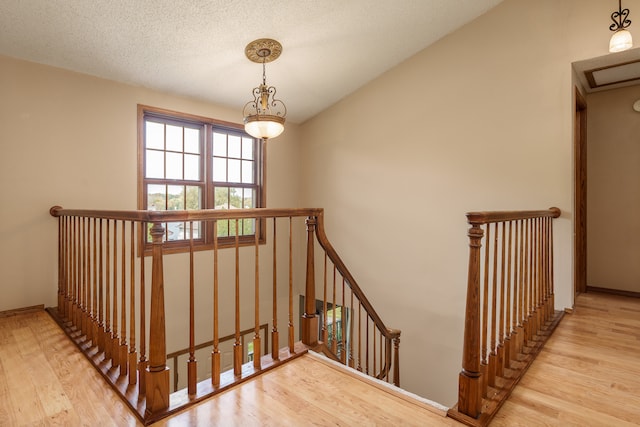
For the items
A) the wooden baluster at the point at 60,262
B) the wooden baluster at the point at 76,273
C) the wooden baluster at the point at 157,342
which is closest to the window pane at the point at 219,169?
the wooden baluster at the point at 60,262

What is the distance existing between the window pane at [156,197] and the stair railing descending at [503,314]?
334cm

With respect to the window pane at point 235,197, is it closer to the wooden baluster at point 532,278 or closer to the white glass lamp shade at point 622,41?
the wooden baluster at point 532,278

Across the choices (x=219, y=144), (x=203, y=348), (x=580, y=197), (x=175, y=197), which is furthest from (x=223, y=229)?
(x=580, y=197)

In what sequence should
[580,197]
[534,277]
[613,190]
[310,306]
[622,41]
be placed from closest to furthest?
[310,306], [622,41], [534,277], [580,197], [613,190]

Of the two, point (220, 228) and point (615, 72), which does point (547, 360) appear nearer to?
point (615, 72)

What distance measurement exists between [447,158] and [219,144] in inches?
110

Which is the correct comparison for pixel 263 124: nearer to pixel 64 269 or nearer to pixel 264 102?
pixel 264 102

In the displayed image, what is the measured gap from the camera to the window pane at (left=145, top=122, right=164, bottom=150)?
12.6 feet

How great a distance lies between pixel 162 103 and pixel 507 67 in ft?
12.1

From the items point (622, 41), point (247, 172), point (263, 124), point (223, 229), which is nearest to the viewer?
point (622, 41)

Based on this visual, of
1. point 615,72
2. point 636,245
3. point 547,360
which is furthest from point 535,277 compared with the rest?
point 615,72

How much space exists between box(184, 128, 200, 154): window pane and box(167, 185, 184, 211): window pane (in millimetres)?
470

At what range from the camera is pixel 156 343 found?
1526mm

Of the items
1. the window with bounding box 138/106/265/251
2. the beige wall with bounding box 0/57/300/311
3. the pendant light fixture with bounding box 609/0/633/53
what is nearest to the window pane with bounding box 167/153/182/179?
the window with bounding box 138/106/265/251
